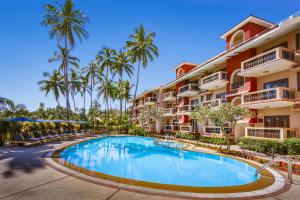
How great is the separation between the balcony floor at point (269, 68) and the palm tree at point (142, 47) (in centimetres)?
1960

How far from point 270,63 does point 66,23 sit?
27499mm

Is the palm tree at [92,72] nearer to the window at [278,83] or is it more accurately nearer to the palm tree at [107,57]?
the palm tree at [107,57]

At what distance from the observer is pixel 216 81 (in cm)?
2255

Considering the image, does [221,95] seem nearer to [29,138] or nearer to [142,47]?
[142,47]

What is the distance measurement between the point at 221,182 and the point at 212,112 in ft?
22.7

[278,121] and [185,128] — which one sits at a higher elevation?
[278,121]

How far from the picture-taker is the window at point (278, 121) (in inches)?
646

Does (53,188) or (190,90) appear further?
(190,90)

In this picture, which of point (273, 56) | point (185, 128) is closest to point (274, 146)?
point (273, 56)

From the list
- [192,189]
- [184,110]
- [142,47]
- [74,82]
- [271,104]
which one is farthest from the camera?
[74,82]

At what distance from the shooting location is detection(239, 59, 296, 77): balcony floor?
15.4 m

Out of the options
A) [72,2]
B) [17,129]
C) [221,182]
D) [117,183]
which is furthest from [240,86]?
[72,2]

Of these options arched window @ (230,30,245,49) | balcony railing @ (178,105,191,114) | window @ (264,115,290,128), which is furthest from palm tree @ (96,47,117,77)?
window @ (264,115,290,128)

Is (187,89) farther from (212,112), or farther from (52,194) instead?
(52,194)
